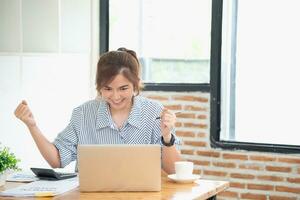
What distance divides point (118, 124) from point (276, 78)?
167cm

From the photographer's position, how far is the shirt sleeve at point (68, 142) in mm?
2977

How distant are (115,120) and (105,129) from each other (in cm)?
7

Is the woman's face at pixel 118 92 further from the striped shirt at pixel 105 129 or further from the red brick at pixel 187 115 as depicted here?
the red brick at pixel 187 115

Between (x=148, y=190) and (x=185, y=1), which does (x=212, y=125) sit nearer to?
(x=185, y=1)

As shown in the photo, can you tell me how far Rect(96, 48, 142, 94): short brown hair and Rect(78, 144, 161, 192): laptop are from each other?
1.75 feet

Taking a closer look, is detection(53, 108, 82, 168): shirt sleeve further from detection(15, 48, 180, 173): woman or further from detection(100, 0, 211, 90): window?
detection(100, 0, 211, 90): window

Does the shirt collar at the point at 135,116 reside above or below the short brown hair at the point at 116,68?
below

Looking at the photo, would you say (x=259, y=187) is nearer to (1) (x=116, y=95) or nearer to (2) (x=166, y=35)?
(2) (x=166, y=35)

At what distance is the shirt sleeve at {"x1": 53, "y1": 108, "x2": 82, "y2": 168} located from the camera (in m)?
2.98

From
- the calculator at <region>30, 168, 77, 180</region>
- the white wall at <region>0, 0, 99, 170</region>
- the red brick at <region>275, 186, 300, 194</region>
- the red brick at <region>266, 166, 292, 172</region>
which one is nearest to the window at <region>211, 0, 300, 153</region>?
the red brick at <region>266, 166, 292, 172</region>

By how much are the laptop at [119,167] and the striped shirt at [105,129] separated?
0.49 meters

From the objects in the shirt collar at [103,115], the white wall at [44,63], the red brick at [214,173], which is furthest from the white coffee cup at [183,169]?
the white wall at [44,63]

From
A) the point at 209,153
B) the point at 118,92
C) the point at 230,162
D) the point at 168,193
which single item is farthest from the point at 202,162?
the point at 168,193

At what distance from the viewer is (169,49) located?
4652 mm
